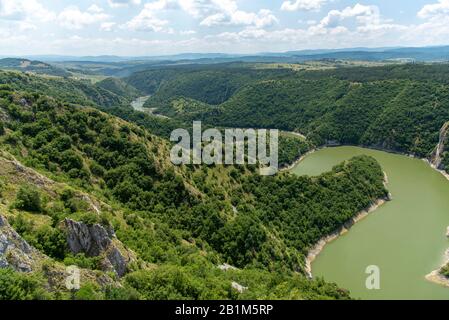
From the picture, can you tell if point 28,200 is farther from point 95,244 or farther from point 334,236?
point 334,236

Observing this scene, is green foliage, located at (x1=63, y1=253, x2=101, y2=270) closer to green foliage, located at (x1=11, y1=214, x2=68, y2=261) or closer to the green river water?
green foliage, located at (x1=11, y1=214, x2=68, y2=261)

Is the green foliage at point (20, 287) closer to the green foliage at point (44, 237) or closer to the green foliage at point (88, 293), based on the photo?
the green foliage at point (88, 293)

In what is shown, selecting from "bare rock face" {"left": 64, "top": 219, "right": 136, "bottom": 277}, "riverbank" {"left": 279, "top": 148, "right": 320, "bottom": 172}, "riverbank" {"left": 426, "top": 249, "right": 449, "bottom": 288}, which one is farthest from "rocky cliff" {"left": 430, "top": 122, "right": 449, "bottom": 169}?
"bare rock face" {"left": 64, "top": 219, "right": 136, "bottom": 277}

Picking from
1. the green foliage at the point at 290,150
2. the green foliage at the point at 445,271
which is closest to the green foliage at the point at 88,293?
the green foliage at the point at 445,271

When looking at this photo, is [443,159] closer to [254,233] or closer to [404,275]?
[404,275]

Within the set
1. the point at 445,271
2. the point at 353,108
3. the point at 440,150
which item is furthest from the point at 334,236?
the point at 353,108
